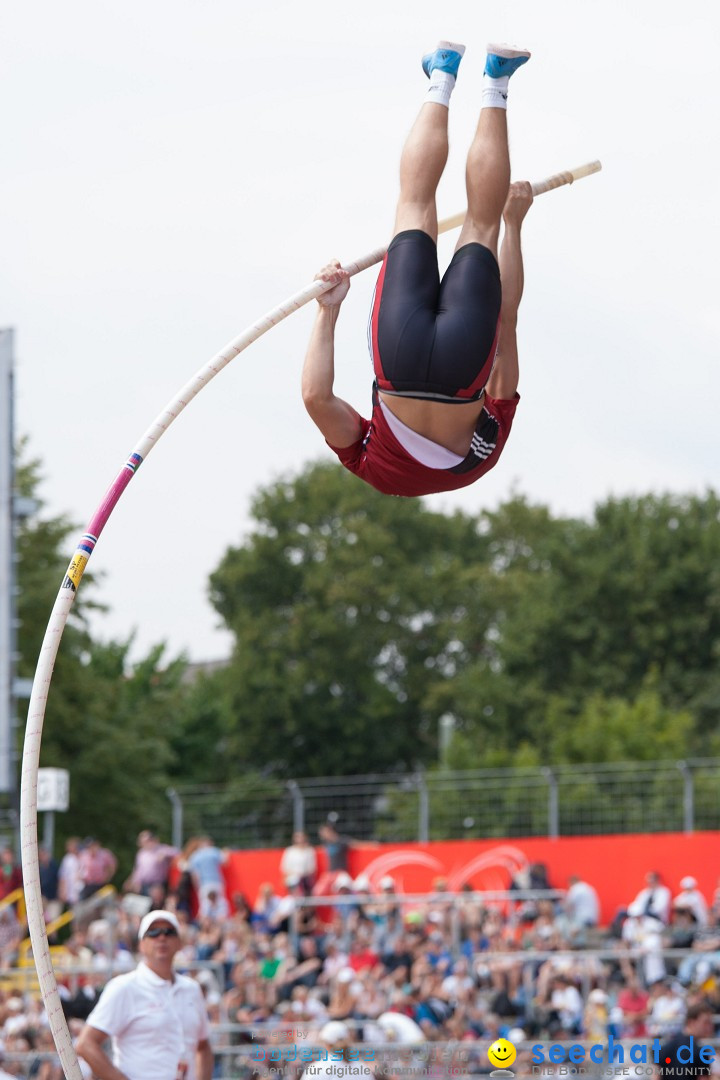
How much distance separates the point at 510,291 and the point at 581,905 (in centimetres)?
1172

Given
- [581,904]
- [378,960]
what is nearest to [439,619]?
[581,904]

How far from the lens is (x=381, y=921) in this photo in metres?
18.6

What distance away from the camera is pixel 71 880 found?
2188 centimetres

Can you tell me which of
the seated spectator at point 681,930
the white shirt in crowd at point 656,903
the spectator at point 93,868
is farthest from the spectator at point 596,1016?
the spectator at point 93,868

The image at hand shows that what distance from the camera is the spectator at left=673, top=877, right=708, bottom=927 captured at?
1666cm

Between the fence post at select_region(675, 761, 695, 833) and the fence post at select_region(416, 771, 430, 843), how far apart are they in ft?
11.2

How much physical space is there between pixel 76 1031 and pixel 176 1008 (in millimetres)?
4586

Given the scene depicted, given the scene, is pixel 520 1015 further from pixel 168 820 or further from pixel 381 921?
pixel 168 820

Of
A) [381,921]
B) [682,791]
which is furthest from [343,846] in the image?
[682,791]

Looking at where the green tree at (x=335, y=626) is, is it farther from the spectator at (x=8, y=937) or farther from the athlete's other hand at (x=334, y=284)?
the athlete's other hand at (x=334, y=284)

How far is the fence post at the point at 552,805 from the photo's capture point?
2011 cm

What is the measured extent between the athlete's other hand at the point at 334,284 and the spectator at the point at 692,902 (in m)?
10.6

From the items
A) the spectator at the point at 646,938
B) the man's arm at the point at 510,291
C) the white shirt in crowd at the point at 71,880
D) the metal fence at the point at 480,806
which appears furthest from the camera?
the white shirt in crowd at the point at 71,880

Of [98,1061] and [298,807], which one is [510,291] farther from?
[298,807]
